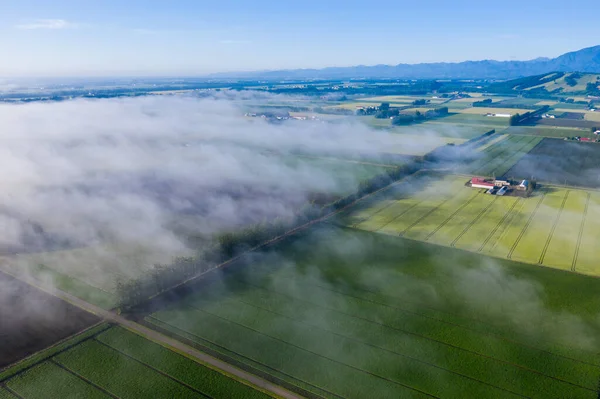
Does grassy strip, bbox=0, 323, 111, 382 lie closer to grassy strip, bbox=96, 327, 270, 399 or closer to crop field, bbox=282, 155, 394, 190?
grassy strip, bbox=96, 327, 270, 399

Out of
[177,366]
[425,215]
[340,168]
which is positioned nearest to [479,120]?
[340,168]

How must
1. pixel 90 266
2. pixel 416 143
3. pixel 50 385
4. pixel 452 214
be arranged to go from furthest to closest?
pixel 416 143 < pixel 452 214 < pixel 90 266 < pixel 50 385

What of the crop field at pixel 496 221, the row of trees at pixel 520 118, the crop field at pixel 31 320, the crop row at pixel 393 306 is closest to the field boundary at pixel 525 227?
the crop field at pixel 496 221

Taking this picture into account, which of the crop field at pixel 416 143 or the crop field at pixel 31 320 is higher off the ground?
the crop field at pixel 416 143

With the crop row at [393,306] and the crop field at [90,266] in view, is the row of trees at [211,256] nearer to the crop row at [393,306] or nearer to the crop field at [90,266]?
the crop field at [90,266]

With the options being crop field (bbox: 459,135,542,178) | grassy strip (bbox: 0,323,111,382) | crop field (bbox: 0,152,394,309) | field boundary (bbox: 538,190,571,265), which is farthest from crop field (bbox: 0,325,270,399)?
crop field (bbox: 459,135,542,178)

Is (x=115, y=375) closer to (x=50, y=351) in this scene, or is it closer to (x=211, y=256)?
(x=50, y=351)

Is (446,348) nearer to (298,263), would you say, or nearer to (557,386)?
(557,386)

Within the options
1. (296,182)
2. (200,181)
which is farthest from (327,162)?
(200,181)
